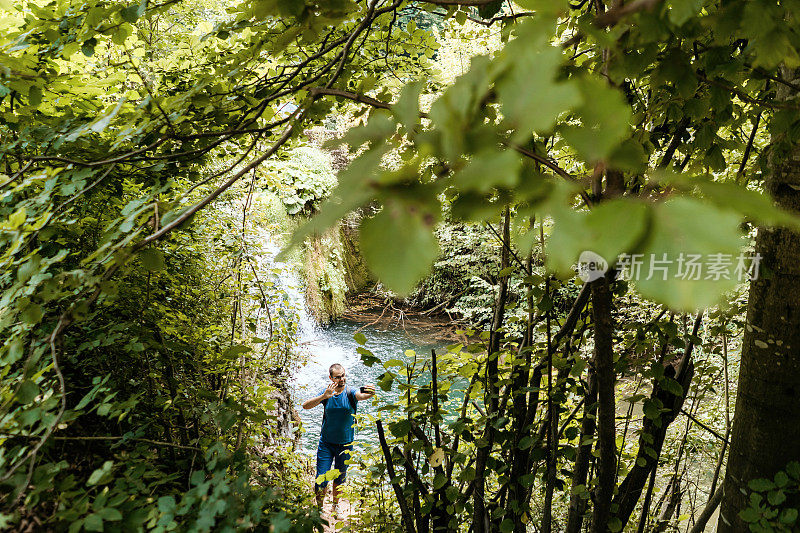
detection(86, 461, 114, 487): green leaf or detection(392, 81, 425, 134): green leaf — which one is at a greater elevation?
detection(392, 81, 425, 134): green leaf

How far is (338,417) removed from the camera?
444 centimetres

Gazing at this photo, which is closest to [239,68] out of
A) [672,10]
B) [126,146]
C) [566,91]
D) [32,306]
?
[126,146]

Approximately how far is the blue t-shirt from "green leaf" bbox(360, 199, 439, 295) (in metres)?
4.29

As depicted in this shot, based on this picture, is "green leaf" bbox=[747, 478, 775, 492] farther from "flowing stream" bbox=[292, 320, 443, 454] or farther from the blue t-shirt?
"flowing stream" bbox=[292, 320, 443, 454]

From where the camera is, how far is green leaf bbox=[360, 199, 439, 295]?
1.13ft

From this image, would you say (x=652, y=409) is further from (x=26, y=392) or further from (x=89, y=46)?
(x=89, y=46)

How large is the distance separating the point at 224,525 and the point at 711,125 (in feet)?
6.46

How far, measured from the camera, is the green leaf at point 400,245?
0.34 meters

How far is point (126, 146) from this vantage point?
1.77 metres

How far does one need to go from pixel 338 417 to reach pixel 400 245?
14.5 ft

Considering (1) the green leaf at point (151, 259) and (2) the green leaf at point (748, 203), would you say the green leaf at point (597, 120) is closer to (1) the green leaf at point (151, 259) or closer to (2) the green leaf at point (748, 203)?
(2) the green leaf at point (748, 203)

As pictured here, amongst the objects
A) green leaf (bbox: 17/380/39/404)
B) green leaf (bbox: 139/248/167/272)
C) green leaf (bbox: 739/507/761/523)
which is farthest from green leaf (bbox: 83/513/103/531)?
green leaf (bbox: 739/507/761/523)

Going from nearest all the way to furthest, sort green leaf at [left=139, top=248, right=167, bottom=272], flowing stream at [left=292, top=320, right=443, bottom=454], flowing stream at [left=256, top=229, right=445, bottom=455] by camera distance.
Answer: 1. green leaf at [left=139, top=248, right=167, bottom=272]
2. flowing stream at [left=292, top=320, right=443, bottom=454]
3. flowing stream at [left=256, top=229, right=445, bottom=455]
